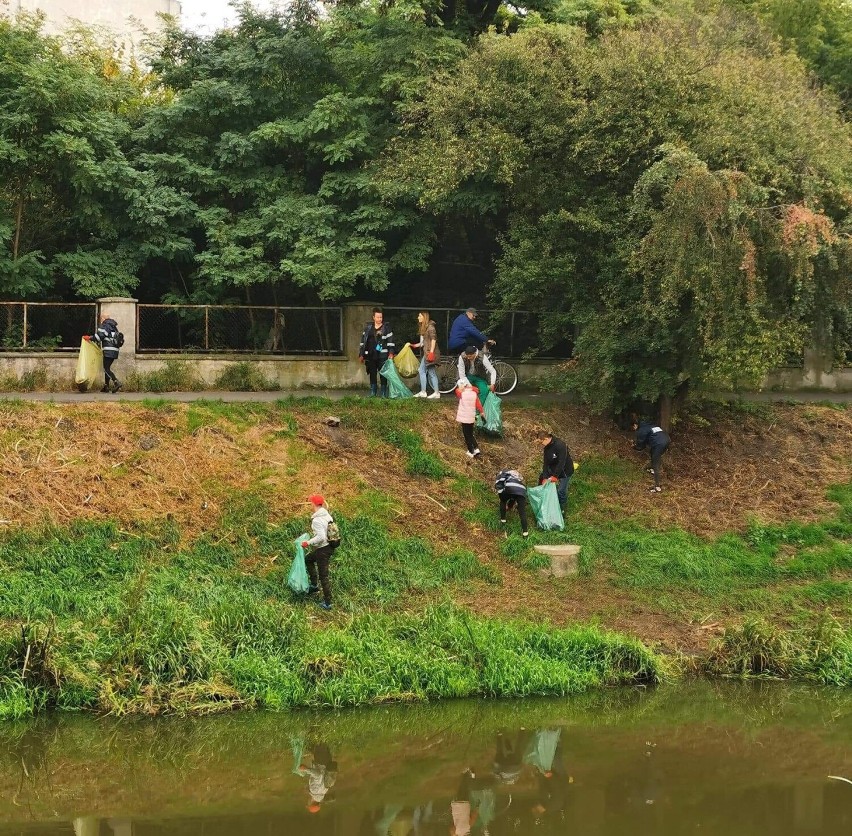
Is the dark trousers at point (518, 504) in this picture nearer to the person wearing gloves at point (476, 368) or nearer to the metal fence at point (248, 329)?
the person wearing gloves at point (476, 368)

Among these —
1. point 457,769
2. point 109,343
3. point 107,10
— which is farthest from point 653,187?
point 107,10

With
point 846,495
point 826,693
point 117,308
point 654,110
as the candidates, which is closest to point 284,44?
point 117,308

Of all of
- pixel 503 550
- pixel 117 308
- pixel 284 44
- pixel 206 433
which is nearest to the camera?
pixel 503 550

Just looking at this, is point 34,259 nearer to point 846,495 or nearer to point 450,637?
point 450,637

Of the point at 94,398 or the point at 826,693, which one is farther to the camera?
the point at 94,398

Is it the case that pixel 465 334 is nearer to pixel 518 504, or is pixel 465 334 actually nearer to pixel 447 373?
pixel 447 373

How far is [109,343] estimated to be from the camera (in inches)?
794

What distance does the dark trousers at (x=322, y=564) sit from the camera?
14875mm

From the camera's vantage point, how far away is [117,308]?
70.5 ft

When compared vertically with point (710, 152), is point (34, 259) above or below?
below

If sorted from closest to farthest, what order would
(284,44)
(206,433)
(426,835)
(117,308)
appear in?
(426,835) < (206,433) < (117,308) < (284,44)

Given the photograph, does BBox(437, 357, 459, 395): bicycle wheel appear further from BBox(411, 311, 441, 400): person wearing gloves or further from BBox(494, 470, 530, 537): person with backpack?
BBox(494, 470, 530, 537): person with backpack

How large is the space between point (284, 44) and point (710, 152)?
939 centimetres

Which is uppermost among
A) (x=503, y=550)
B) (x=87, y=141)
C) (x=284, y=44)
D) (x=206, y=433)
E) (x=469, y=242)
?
(x=284, y=44)
